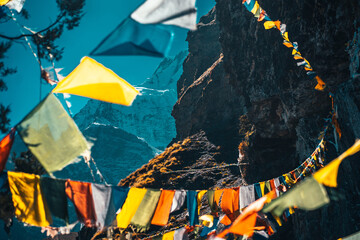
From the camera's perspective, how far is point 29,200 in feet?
13.6

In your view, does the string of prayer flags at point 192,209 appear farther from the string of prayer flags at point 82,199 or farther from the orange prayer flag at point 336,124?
the orange prayer flag at point 336,124

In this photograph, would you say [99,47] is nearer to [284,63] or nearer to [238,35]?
[284,63]

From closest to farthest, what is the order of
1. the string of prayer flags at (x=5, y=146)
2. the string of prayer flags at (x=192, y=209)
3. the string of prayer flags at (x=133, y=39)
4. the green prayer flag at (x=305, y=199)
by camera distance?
the green prayer flag at (x=305, y=199) < the string of prayer flags at (x=133, y=39) < the string of prayer flags at (x=5, y=146) < the string of prayer flags at (x=192, y=209)

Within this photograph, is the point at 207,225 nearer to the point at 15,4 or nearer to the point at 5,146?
the point at 5,146

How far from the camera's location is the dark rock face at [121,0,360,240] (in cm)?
550

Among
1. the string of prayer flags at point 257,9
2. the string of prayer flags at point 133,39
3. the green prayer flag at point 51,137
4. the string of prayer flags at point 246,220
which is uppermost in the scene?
the string of prayer flags at point 257,9

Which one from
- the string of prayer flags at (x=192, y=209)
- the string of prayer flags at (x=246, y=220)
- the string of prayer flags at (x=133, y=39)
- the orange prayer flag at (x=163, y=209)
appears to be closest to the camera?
the string of prayer flags at (x=246, y=220)

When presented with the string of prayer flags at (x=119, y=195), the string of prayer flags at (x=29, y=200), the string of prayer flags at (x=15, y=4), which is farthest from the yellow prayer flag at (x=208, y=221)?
the string of prayer flags at (x=15, y=4)

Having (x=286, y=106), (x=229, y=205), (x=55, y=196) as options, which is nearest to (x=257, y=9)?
(x=286, y=106)

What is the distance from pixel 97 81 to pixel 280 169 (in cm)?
1285

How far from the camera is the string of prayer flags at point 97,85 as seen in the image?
11.8 feet

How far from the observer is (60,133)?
12.2ft

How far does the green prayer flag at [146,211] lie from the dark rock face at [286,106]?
4.29m

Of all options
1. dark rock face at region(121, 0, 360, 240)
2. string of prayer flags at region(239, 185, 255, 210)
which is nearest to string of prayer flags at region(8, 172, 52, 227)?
string of prayer flags at region(239, 185, 255, 210)
